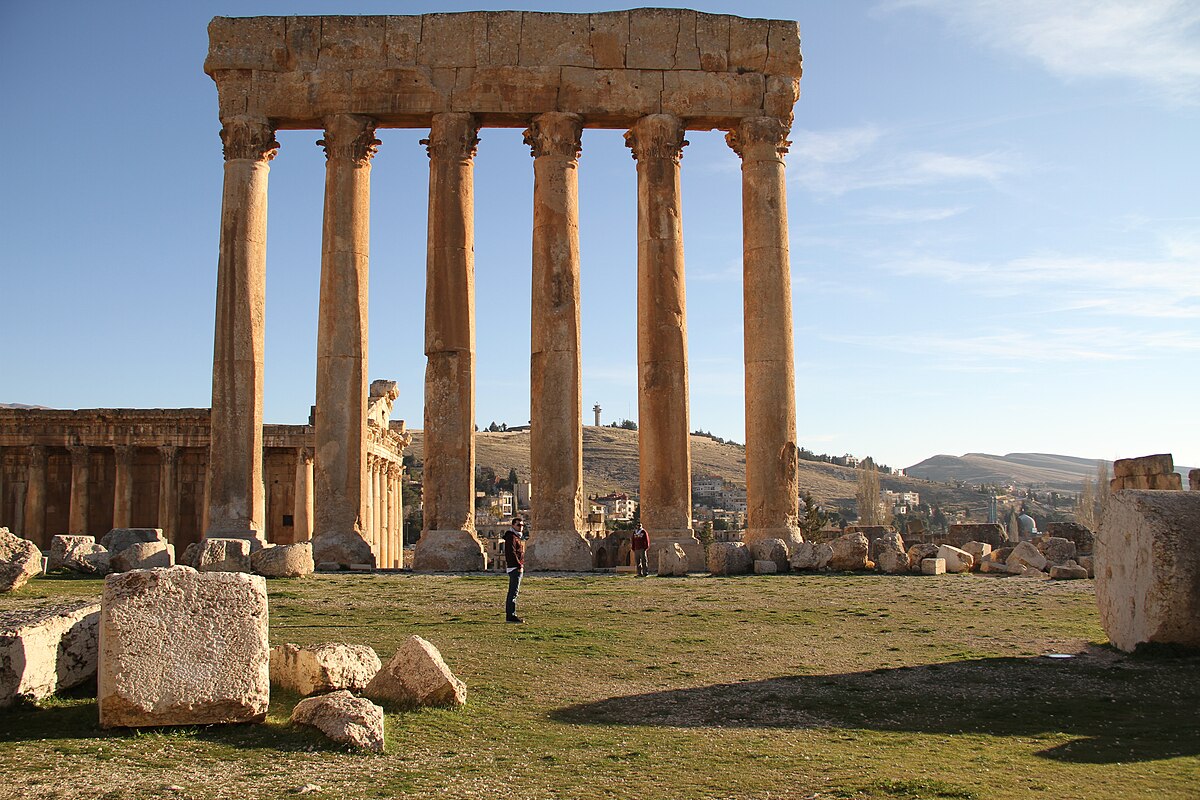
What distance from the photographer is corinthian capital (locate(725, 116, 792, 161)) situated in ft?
94.9

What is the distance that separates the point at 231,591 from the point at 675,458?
62.6 ft

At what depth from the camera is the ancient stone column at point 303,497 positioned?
41.2 meters

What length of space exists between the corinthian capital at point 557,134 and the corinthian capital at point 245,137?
641 cm

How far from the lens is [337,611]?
17.1m

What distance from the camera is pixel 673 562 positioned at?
85.9 feet

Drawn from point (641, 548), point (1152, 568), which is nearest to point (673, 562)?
point (641, 548)

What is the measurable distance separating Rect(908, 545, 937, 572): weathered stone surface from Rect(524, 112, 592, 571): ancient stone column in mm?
7354

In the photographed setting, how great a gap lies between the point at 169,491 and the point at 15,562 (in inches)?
946

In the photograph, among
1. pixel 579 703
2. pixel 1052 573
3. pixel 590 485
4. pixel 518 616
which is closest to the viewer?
pixel 579 703

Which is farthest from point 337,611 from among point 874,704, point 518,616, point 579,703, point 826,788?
point 826,788

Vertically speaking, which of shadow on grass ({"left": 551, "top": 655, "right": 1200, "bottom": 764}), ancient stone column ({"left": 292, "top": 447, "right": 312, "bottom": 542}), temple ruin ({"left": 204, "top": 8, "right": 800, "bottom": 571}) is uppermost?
temple ruin ({"left": 204, "top": 8, "right": 800, "bottom": 571})

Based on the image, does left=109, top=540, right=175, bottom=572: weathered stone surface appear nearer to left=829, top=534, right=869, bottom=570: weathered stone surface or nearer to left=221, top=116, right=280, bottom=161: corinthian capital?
left=221, top=116, right=280, bottom=161: corinthian capital

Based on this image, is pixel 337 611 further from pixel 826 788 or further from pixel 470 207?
pixel 470 207

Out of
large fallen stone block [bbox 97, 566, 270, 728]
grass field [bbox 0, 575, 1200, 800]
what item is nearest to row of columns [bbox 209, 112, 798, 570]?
grass field [bbox 0, 575, 1200, 800]
